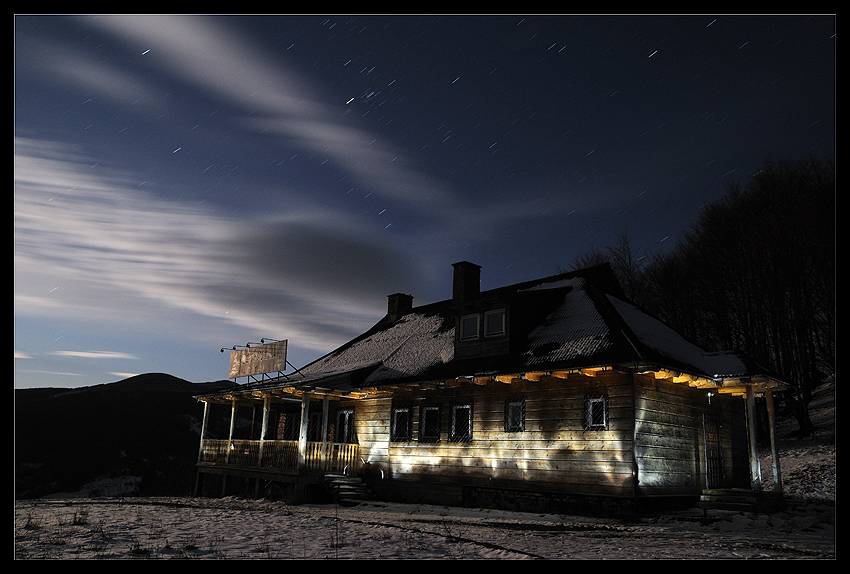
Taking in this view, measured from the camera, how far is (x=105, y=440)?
50594 mm

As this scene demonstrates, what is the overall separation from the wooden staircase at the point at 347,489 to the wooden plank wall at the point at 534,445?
44.6 inches

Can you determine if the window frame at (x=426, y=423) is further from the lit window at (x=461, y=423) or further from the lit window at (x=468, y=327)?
the lit window at (x=468, y=327)

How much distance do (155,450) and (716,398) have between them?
47464 millimetres

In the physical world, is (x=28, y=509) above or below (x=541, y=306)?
below

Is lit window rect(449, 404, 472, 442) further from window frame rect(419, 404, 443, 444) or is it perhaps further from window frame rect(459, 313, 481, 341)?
window frame rect(459, 313, 481, 341)

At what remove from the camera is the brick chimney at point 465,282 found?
26.4m

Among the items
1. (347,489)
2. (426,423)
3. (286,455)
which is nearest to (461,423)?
(426,423)

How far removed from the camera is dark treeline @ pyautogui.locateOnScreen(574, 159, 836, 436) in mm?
29406

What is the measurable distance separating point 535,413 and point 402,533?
7.18m

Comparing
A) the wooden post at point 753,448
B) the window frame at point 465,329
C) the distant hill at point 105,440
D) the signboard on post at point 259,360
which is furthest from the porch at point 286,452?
the distant hill at point 105,440

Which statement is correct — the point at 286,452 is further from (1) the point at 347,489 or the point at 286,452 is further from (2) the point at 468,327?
(2) the point at 468,327

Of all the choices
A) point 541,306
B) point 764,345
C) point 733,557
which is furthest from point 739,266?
point 733,557

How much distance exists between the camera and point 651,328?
20.4 meters
